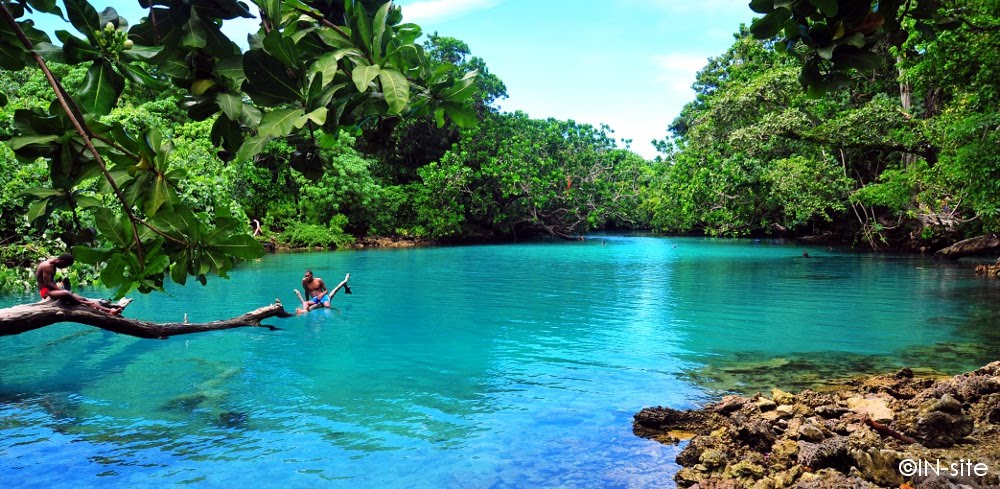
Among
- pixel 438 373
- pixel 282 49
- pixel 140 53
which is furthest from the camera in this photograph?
pixel 438 373

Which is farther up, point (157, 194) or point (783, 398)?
point (157, 194)

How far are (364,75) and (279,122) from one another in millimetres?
318

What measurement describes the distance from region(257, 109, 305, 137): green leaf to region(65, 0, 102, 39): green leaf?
80cm

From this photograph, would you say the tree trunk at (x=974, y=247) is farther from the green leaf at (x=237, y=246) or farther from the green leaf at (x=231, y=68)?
the green leaf at (x=231, y=68)

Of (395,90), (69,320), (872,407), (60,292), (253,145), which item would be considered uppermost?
(395,90)

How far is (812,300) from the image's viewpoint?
17391mm

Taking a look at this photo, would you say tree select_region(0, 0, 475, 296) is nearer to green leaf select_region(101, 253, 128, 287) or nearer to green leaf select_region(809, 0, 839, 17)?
green leaf select_region(101, 253, 128, 287)

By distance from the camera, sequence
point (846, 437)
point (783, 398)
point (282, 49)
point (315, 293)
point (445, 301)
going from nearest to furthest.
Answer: point (282, 49) → point (846, 437) → point (783, 398) → point (315, 293) → point (445, 301)

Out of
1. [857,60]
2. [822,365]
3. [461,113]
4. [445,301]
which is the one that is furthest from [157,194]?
[445,301]

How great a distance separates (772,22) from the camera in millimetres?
2328

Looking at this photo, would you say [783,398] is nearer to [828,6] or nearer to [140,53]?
[828,6]

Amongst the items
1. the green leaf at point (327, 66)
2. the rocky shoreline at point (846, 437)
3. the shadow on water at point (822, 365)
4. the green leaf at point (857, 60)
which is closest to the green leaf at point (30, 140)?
the green leaf at point (327, 66)

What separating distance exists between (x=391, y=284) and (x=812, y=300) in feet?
43.6

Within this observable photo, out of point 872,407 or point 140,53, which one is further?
Result: point 872,407
